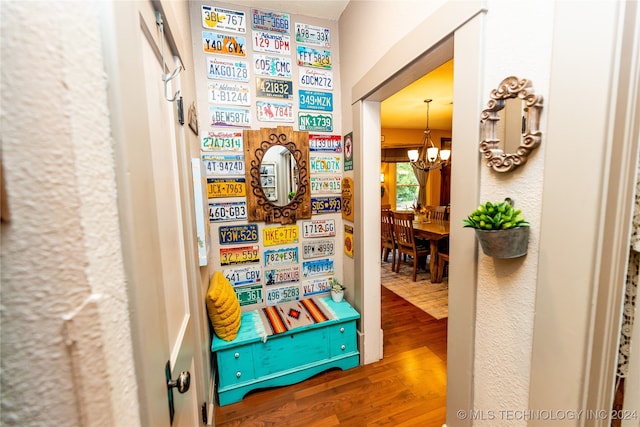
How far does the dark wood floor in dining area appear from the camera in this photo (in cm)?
159

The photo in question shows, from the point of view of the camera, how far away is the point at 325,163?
7.18 ft

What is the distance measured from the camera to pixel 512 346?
35.1 inches

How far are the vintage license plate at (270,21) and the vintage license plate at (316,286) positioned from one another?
206cm

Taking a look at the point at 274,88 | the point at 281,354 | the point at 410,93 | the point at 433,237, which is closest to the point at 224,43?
the point at 274,88

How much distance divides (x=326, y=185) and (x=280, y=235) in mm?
584

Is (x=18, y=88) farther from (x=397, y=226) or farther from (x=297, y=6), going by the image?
(x=397, y=226)

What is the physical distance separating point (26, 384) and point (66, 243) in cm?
14

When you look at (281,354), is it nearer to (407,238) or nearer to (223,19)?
(223,19)

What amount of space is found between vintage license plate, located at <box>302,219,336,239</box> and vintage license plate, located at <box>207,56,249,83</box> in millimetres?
1234

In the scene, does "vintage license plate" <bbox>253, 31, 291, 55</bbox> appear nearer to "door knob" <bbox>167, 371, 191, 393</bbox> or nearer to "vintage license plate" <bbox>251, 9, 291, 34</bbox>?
"vintage license plate" <bbox>251, 9, 291, 34</bbox>

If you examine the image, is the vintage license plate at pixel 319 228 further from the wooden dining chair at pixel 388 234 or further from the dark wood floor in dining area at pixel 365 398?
the wooden dining chair at pixel 388 234

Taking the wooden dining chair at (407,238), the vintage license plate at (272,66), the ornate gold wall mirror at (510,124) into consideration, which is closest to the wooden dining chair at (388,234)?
the wooden dining chair at (407,238)

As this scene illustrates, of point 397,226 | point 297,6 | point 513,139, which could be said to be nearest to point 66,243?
point 513,139

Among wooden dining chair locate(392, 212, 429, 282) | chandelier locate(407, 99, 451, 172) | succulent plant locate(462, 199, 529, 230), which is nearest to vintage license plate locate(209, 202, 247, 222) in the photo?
succulent plant locate(462, 199, 529, 230)
